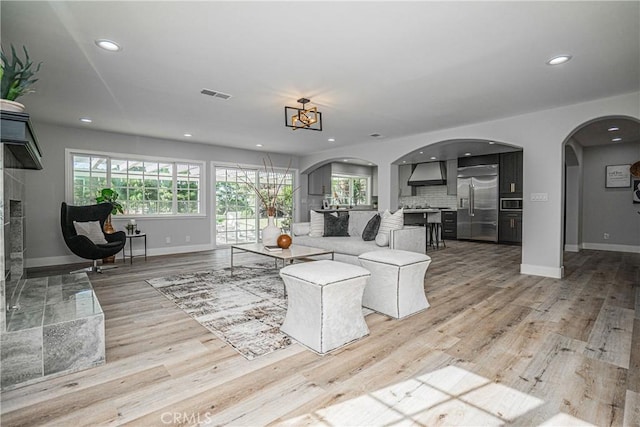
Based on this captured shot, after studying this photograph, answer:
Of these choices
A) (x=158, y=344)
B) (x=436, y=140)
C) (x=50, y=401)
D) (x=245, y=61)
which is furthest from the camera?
(x=436, y=140)

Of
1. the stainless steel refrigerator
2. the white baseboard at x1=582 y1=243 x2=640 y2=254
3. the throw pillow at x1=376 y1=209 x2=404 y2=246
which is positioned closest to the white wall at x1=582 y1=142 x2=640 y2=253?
the white baseboard at x1=582 y1=243 x2=640 y2=254

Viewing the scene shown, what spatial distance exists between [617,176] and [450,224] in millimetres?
3774

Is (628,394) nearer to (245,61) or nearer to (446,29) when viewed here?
(446,29)

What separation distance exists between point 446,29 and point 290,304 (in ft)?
7.98

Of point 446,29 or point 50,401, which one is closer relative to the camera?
point 50,401

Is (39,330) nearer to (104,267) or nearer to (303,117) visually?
(303,117)

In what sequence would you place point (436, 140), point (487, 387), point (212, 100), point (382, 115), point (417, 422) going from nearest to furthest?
point (417, 422)
point (487, 387)
point (212, 100)
point (382, 115)
point (436, 140)

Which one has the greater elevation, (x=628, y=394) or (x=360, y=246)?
(x=360, y=246)

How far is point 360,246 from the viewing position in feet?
14.0

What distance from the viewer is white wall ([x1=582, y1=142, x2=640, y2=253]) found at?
22.3 feet

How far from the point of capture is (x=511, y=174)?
813 cm

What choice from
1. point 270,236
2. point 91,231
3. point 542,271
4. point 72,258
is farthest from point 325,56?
point 72,258

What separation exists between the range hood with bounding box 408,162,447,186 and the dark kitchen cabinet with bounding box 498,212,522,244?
193 centimetres

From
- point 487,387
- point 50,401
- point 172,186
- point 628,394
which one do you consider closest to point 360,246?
point 487,387
